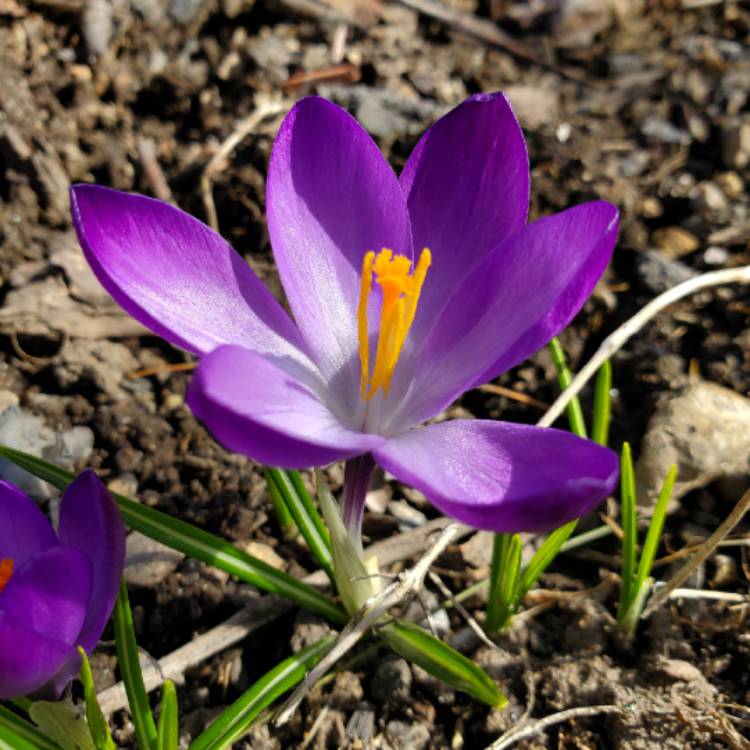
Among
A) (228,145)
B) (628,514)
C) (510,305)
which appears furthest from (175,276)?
(228,145)

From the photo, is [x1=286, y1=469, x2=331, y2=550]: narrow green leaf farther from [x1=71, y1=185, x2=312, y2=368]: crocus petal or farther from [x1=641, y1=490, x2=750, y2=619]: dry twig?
[x1=641, y1=490, x2=750, y2=619]: dry twig

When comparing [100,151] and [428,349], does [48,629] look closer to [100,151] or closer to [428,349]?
[428,349]

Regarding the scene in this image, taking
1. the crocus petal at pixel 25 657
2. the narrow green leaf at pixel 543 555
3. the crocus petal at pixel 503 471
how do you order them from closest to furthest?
the crocus petal at pixel 503 471, the crocus petal at pixel 25 657, the narrow green leaf at pixel 543 555

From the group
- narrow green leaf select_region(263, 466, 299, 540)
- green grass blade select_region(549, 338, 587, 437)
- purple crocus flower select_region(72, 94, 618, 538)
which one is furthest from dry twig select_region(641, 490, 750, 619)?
narrow green leaf select_region(263, 466, 299, 540)

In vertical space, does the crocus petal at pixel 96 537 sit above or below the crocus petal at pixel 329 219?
below

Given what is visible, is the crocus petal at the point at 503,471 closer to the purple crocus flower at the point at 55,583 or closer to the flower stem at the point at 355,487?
the flower stem at the point at 355,487

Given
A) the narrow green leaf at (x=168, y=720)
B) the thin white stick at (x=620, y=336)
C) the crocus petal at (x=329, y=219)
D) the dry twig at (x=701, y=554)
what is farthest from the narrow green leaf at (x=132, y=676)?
the dry twig at (x=701, y=554)

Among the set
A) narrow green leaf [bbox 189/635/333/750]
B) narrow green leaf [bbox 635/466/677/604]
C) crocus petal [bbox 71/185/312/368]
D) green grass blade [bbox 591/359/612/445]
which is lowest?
narrow green leaf [bbox 189/635/333/750]
